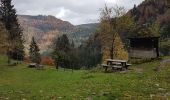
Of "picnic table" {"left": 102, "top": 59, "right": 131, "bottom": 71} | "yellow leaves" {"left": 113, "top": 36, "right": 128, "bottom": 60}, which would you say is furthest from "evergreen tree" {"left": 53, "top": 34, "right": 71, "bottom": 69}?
"picnic table" {"left": 102, "top": 59, "right": 131, "bottom": 71}

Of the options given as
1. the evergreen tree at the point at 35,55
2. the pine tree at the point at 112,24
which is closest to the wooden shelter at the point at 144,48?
the pine tree at the point at 112,24

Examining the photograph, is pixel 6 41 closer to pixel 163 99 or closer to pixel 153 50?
pixel 153 50

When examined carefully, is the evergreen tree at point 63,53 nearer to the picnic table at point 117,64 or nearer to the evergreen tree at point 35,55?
the evergreen tree at point 35,55

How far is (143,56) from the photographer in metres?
66.9

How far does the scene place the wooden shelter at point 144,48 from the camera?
66000mm

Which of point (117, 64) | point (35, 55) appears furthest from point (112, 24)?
point (35, 55)

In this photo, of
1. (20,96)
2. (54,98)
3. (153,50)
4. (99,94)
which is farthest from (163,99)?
(153,50)

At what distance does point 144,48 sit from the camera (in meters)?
67.2

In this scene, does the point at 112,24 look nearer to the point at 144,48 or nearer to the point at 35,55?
the point at 144,48

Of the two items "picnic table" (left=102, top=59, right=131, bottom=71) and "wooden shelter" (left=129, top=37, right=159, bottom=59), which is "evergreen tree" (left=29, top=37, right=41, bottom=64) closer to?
"wooden shelter" (left=129, top=37, right=159, bottom=59)

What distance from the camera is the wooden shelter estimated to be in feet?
217

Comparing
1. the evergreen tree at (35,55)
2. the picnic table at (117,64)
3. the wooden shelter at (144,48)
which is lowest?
the evergreen tree at (35,55)

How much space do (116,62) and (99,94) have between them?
2803cm

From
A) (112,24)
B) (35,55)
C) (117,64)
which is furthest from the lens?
(35,55)
